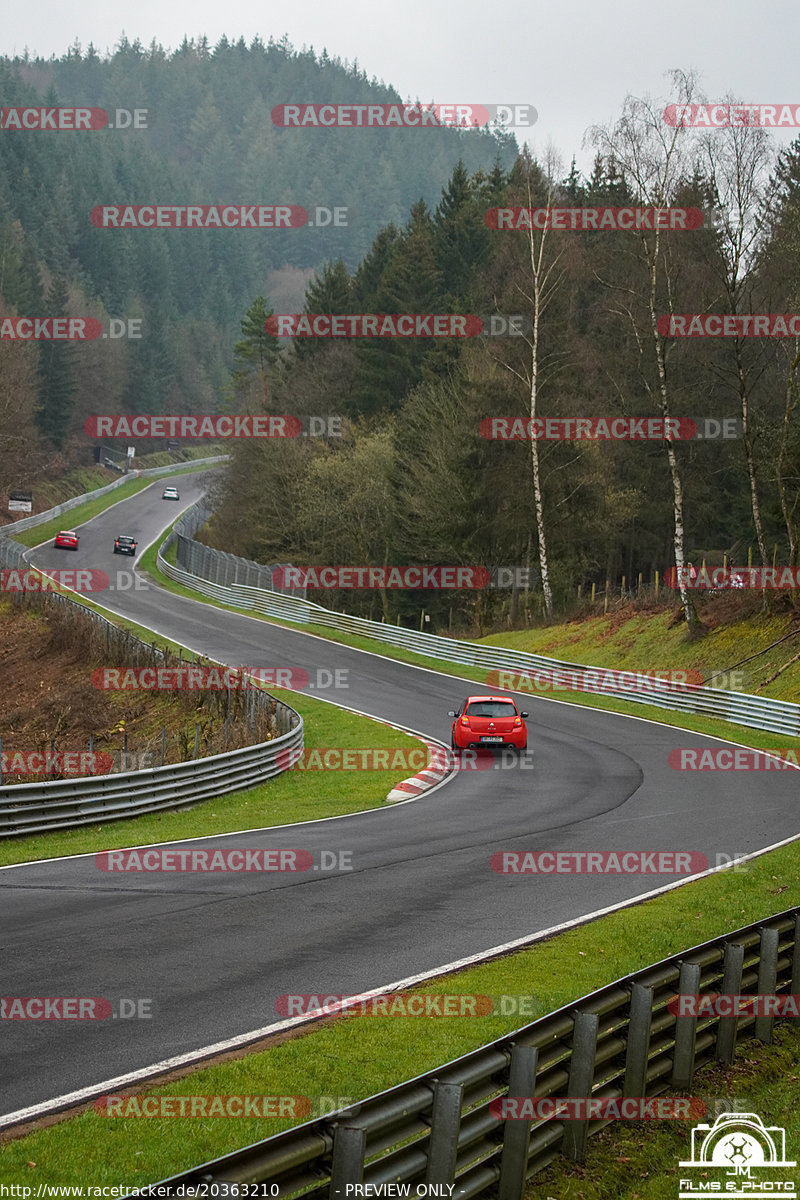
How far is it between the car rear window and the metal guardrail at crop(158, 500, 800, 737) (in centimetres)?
775

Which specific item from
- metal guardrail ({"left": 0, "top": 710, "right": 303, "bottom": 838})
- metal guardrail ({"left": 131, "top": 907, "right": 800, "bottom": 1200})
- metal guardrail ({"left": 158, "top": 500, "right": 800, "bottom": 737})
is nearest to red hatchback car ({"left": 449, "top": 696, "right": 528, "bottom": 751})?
metal guardrail ({"left": 0, "top": 710, "right": 303, "bottom": 838})

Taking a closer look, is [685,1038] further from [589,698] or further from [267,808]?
[589,698]

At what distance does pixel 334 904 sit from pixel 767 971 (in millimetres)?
4739

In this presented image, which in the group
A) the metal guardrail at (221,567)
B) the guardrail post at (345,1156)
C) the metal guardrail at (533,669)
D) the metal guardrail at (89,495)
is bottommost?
the metal guardrail at (533,669)

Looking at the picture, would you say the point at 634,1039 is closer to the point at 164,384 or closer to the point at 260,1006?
the point at 260,1006

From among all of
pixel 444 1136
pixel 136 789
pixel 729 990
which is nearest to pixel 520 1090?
pixel 444 1136

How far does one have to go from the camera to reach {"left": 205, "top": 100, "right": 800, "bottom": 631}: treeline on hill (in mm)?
36469

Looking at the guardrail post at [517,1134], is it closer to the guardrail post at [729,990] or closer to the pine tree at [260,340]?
A: the guardrail post at [729,990]

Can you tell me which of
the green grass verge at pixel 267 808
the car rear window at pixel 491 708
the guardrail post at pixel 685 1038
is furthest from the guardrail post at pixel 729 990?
the car rear window at pixel 491 708

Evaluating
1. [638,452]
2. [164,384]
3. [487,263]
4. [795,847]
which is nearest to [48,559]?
[487,263]

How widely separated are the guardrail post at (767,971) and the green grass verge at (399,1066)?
7.4 inches

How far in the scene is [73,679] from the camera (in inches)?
1618

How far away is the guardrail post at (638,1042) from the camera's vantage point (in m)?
8.14

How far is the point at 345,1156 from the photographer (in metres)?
5.53
